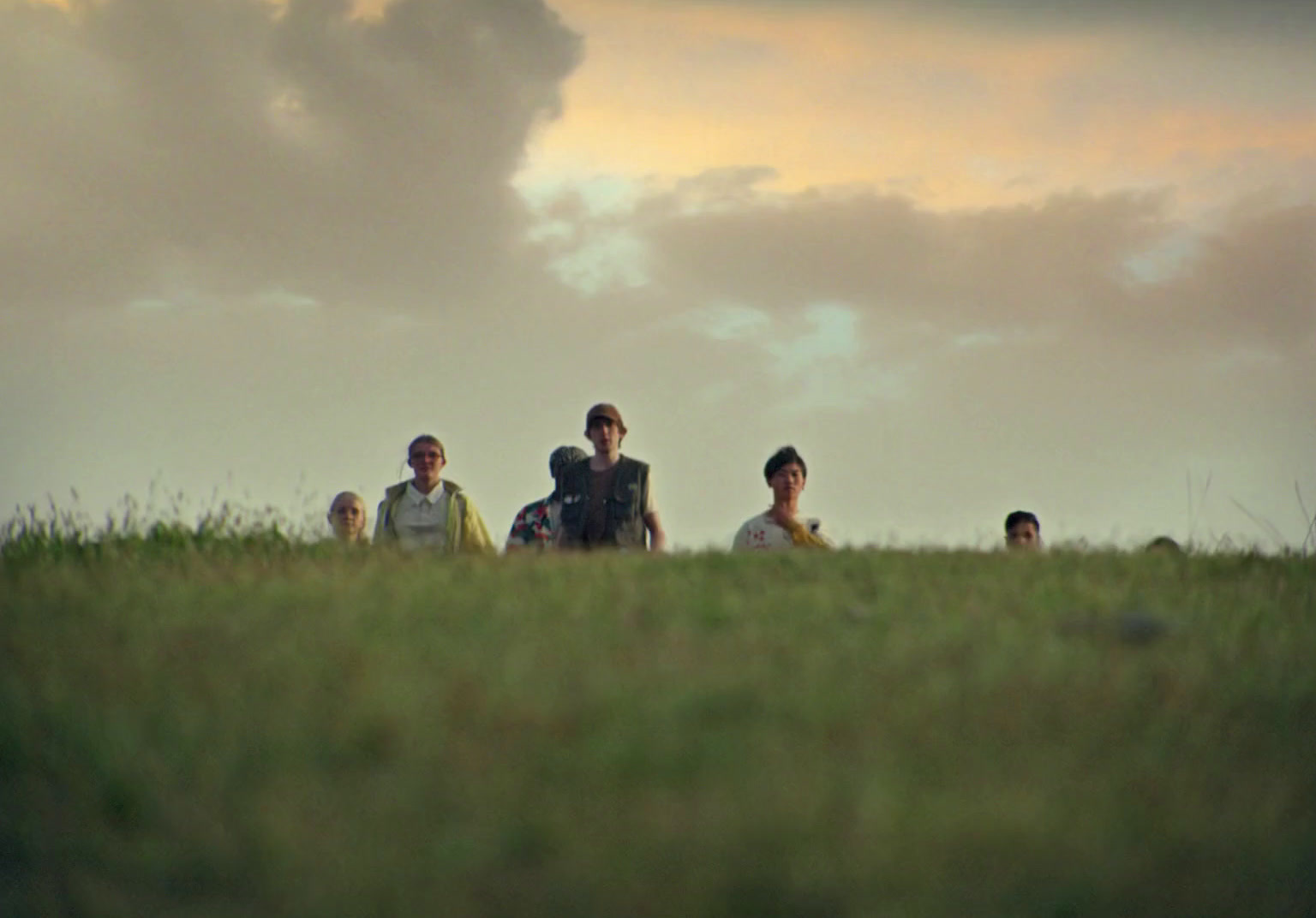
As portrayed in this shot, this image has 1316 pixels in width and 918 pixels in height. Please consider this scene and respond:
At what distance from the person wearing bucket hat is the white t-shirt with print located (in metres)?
0.76

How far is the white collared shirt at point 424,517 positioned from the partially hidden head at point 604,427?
4.99ft

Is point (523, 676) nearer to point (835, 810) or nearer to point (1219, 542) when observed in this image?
point (835, 810)

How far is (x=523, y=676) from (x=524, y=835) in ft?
6.29

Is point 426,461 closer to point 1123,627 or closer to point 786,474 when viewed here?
point 786,474

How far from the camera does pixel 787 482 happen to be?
48.3 ft

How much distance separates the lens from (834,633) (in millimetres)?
9430

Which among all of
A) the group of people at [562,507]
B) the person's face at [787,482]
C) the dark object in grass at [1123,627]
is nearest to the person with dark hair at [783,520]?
the person's face at [787,482]

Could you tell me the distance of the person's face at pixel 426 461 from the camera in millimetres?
14961

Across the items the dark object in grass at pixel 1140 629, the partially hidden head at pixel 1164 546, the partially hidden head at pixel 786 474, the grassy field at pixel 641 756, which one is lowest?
the grassy field at pixel 641 756

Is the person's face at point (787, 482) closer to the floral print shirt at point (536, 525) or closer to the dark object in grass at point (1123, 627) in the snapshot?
the floral print shirt at point (536, 525)

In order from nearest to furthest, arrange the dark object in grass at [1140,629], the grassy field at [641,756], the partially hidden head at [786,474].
A: the grassy field at [641,756], the dark object in grass at [1140,629], the partially hidden head at [786,474]

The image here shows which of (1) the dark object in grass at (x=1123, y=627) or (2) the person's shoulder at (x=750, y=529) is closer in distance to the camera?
(1) the dark object in grass at (x=1123, y=627)

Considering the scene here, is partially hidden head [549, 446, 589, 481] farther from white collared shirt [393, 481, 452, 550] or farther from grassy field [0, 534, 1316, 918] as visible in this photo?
grassy field [0, 534, 1316, 918]

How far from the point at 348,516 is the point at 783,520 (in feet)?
13.4
